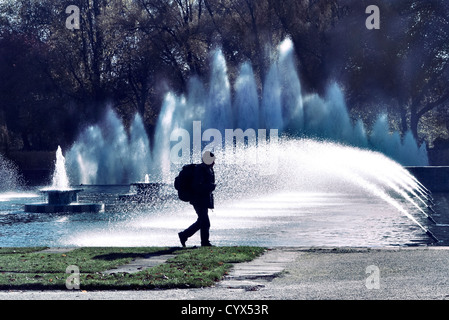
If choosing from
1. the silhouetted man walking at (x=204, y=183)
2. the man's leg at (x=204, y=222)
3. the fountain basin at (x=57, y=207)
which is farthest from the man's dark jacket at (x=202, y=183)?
the fountain basin at (x=57, y=207)

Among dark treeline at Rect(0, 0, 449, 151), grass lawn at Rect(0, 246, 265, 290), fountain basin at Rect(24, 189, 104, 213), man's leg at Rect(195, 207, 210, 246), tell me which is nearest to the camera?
grass lawn at Rect(0, 246, 265, 290)

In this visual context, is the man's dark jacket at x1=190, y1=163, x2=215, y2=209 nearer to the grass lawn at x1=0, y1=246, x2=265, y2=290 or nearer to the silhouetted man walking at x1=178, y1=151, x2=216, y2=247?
the silhouetted man walking at x1=178, y1=151, x2=216, y2=247

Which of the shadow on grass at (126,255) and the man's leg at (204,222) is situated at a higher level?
the man's leg at (204,222)

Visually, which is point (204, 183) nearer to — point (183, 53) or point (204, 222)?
point (204, 222)

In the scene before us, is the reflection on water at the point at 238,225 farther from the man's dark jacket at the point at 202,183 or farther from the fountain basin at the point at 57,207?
the man's dark jacket at the point at 202,183

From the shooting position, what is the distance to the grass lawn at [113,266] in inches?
463

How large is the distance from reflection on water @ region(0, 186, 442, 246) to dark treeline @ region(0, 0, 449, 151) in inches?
1113

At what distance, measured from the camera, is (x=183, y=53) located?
217 ft

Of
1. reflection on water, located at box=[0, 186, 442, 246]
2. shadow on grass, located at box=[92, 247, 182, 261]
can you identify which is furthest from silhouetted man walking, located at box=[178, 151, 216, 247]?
reflection on water, located at box=[0, 186, 442, 246]

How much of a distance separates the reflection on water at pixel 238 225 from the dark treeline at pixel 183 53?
2828 cm

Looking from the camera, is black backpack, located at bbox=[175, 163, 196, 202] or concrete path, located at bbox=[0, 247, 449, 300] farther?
black backpack, located at bbox=[175, 163, 196, 202]

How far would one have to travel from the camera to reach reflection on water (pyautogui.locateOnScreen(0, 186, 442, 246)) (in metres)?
18.8

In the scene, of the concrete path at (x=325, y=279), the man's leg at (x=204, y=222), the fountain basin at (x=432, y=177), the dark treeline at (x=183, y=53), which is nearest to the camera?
the concrete path at (x=325, y=279)

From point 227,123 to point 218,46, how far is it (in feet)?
21.7
